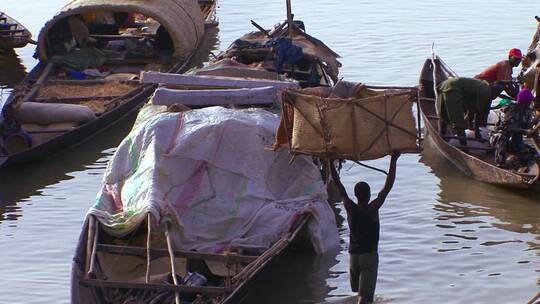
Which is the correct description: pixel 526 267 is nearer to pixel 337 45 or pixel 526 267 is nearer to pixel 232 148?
pixel 232 148

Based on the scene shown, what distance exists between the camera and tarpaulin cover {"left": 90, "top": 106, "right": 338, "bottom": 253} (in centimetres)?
989

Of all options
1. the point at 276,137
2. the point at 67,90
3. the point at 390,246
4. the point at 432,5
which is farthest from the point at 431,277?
the point at 432,5

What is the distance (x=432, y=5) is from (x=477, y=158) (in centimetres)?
1284

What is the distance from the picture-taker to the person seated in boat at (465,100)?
1323cm

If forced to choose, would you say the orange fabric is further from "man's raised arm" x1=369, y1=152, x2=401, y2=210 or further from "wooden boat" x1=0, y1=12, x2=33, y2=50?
"wooden boat" x1=0, y1=12, x2=33, y2=50

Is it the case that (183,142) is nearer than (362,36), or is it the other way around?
(183,142)

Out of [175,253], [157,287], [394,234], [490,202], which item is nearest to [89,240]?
[175,253]

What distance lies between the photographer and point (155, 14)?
17.9 metres

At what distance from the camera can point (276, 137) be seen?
1003 cm

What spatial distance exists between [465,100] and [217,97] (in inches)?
132

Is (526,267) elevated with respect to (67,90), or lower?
lower

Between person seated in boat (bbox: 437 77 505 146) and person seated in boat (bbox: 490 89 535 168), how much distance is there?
20.1 inches

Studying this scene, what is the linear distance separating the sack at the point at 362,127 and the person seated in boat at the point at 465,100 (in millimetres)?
4507

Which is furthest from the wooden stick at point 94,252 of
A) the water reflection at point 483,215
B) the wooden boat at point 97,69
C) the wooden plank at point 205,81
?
the wooden boat at point 97,69
